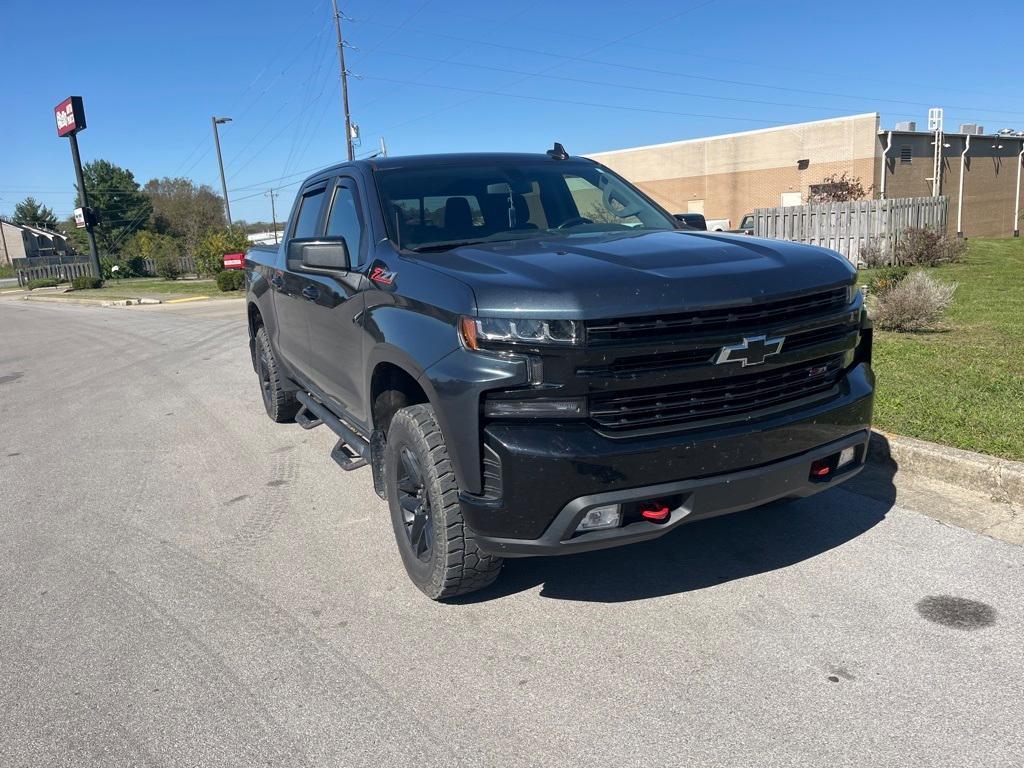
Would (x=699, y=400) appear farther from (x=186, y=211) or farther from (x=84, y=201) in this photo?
(x=186, y=211)

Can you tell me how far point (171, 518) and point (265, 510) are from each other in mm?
562

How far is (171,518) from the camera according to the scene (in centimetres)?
500

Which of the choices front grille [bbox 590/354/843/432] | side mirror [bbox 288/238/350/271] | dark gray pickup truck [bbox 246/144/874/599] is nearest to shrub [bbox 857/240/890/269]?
dark gray pickup truck [bbox 246/144/874/599]

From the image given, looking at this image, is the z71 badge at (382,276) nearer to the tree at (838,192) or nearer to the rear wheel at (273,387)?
the rear wheel at (273,387)

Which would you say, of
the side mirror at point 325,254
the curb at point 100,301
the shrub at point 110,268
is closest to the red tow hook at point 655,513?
the side mirror at point 325,254

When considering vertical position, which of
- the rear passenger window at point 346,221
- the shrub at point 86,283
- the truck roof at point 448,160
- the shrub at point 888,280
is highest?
the truck roof at point 448,160

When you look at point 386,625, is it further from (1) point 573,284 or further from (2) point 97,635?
(1) point 573,284

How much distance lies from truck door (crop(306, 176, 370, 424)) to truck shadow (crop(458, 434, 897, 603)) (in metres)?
1.25

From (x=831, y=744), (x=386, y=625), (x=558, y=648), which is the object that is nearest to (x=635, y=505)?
(x=558, y=648)

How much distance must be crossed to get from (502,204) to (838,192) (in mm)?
27092

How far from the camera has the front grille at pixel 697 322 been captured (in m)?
2.93

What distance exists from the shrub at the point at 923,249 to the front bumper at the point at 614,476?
1493 centimetres

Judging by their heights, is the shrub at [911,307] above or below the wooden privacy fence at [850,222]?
below

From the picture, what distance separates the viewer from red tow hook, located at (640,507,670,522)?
309 cm
